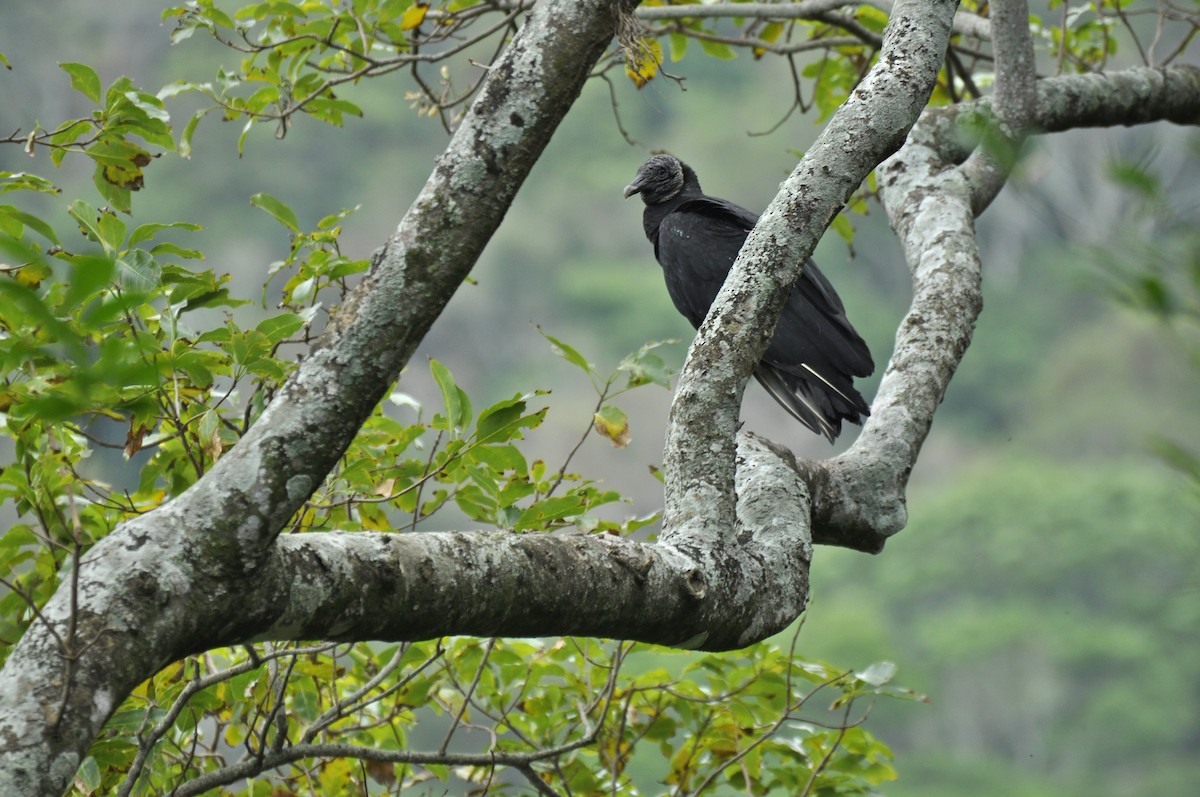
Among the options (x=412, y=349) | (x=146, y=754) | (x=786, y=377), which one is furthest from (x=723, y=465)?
(x=786, y=377)

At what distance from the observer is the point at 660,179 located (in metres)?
4.04

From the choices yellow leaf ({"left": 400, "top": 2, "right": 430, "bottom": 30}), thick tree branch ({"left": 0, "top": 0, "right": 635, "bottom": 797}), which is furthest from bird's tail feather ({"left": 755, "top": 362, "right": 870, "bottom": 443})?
thick tree branch ({"left": 0, "top": 0, "right": 635, "bottom": 797})

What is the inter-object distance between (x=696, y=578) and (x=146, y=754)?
762 millimetres

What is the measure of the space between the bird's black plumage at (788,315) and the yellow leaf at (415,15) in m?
1.08

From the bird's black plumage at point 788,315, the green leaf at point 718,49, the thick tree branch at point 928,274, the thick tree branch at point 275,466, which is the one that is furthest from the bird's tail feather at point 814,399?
the thick tree branch at point 275,466

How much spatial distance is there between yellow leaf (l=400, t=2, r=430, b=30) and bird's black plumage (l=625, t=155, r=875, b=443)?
1077 mm

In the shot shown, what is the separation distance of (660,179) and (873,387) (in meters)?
14.3

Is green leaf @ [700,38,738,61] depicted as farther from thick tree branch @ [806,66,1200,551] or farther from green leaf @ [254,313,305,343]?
green leaf @ [254,313,305,343]

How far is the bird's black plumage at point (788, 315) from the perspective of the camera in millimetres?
3174

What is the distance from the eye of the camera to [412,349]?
1.29 metres

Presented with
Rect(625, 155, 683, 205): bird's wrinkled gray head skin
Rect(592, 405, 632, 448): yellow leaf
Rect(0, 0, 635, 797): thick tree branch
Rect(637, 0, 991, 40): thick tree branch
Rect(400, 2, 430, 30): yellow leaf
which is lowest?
Rect(0, 0, 635, 797): thick tree branch

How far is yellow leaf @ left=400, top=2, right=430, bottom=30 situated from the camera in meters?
2.62

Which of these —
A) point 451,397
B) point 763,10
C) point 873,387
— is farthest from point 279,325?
point 873,387

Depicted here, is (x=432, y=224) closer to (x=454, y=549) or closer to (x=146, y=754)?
(x=454, y=549)
